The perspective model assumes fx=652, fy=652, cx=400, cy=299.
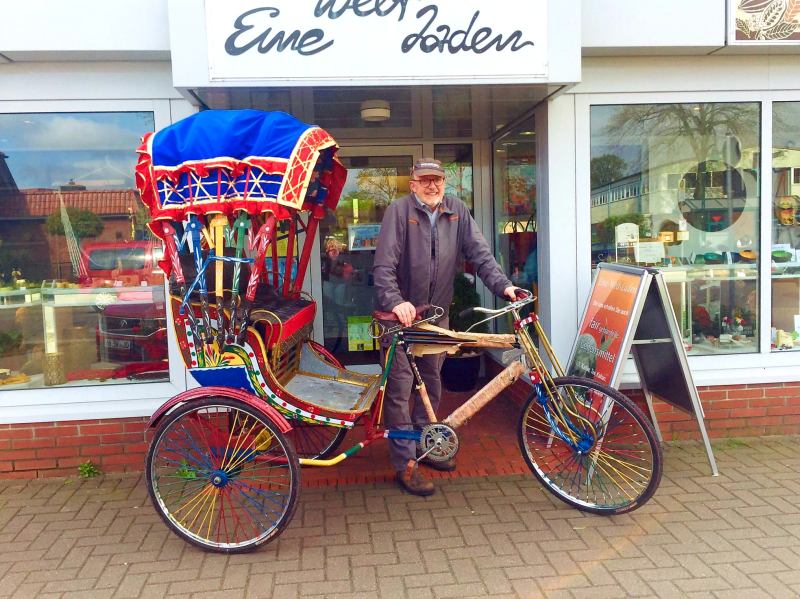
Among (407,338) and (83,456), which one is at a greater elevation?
(407,338)

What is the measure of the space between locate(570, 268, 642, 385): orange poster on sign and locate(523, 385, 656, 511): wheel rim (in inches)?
20.3

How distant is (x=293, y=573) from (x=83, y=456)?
2.12 metres

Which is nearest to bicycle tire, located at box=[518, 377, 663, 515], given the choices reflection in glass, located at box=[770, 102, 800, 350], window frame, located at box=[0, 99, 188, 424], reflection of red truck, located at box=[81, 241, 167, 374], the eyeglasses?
the eyeglasses

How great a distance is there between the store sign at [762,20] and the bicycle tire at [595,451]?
8.85 feet

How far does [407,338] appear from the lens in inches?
146

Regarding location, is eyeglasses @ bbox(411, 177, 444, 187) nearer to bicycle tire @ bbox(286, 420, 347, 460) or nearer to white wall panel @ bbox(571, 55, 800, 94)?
white wall panel @ bbox(571, 55, 800, 94)

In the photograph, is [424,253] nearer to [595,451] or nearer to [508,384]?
[508,384]

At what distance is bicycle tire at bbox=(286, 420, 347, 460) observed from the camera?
14.2ft

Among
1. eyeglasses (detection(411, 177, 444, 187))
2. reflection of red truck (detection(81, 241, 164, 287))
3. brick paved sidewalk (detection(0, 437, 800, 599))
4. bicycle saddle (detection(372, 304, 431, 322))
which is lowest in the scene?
brick paved sidewalk (detection(0, 437, 800, 599))

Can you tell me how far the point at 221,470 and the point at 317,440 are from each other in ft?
4.01

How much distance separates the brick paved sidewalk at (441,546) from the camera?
307cm

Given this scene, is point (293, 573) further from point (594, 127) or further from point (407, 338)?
point (594, 127)

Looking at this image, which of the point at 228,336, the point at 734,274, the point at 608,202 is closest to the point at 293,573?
the point at 228,336

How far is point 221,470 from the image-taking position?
3.45 metres
